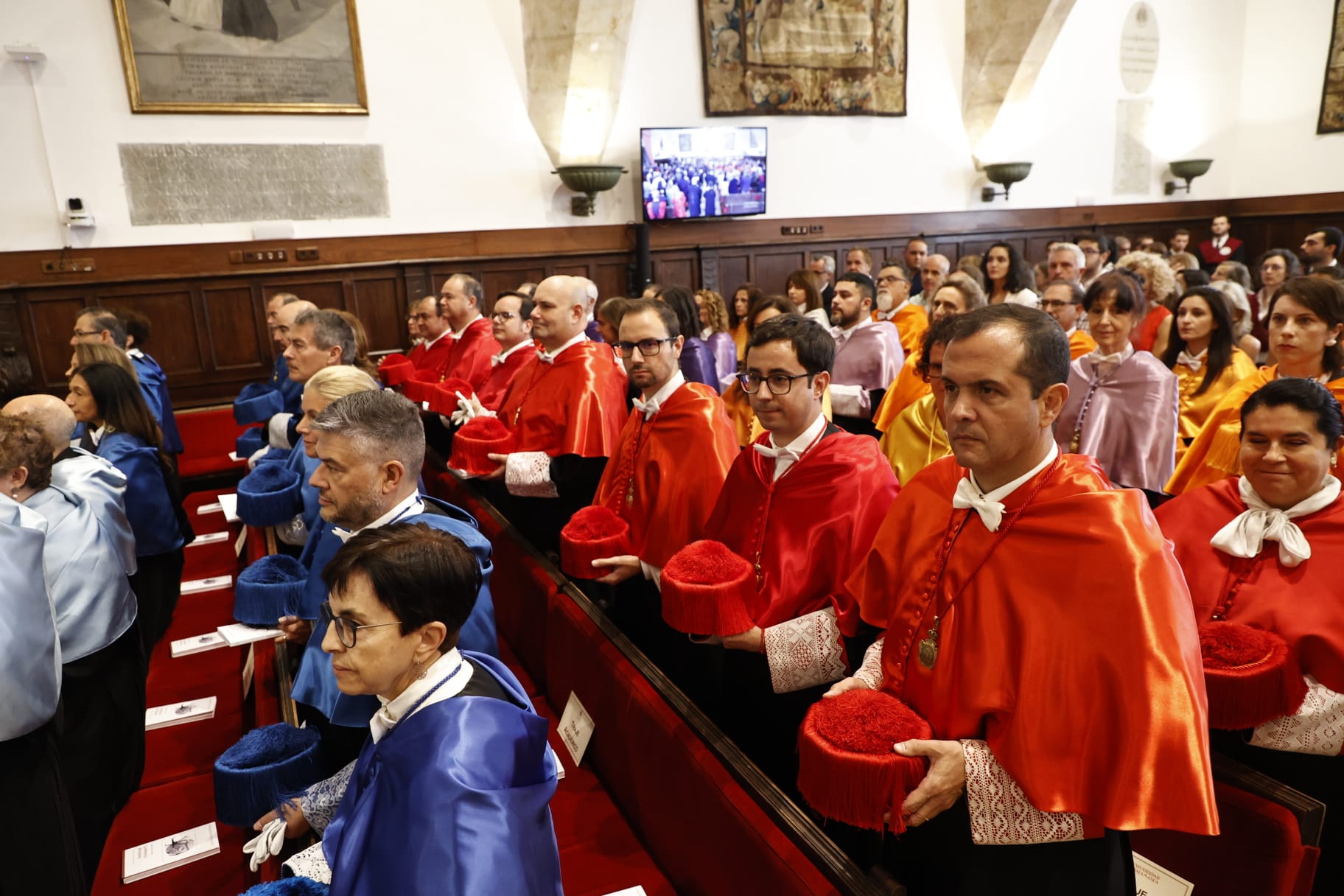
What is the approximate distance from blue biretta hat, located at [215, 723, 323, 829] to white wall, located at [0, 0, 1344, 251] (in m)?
8.30

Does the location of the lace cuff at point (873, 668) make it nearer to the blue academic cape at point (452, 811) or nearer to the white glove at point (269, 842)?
the blue academic cape at point (452, 811)

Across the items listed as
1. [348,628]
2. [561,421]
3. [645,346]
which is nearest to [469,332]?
[561,421]

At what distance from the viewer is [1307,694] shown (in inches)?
87.1

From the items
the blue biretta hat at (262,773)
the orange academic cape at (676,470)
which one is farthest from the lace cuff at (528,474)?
the blue biretta hat at (262,773)

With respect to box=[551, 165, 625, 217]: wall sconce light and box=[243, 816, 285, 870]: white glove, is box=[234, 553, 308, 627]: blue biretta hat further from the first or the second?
box=[551, 165, 625, 217]: wall sconce light

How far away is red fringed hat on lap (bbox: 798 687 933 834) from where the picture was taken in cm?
159

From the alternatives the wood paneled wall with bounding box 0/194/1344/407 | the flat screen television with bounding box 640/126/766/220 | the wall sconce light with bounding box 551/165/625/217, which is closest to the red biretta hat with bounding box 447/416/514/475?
the wood paneled wall with bounding box 0/194/1344/407

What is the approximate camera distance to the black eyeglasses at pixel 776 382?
2619mm

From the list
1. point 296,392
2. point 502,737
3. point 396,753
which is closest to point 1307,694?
point 502,737

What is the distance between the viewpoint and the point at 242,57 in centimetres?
883

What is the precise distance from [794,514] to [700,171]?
9.15 m

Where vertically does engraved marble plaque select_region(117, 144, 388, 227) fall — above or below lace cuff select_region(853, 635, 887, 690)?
above

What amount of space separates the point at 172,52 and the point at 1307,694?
10276 millimetres

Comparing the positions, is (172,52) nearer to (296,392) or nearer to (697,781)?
(296,392)
